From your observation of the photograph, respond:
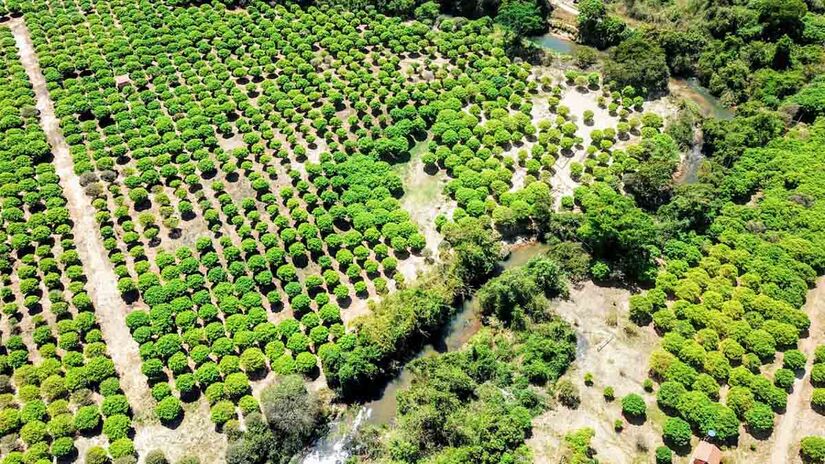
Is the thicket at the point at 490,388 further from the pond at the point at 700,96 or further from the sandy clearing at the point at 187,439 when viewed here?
the pond at the point at 700,96

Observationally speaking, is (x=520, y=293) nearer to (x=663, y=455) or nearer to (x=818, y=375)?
(x=663, y=455)

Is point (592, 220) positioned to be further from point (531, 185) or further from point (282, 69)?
point (282, 69)

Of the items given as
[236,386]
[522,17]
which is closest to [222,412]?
[236,386]

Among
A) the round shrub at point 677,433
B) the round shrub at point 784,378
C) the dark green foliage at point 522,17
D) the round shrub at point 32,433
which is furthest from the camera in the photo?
the dark green foliage at point 522,17

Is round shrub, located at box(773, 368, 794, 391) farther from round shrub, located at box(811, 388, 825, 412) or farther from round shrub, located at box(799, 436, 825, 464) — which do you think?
round shrub, located at box(799, 436, 825, 464)

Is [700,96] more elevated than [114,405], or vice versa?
[700,96]

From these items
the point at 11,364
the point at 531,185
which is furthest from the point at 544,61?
the point at 11,364

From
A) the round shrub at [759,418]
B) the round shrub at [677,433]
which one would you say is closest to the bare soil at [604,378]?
the round shrub at [677,433]
